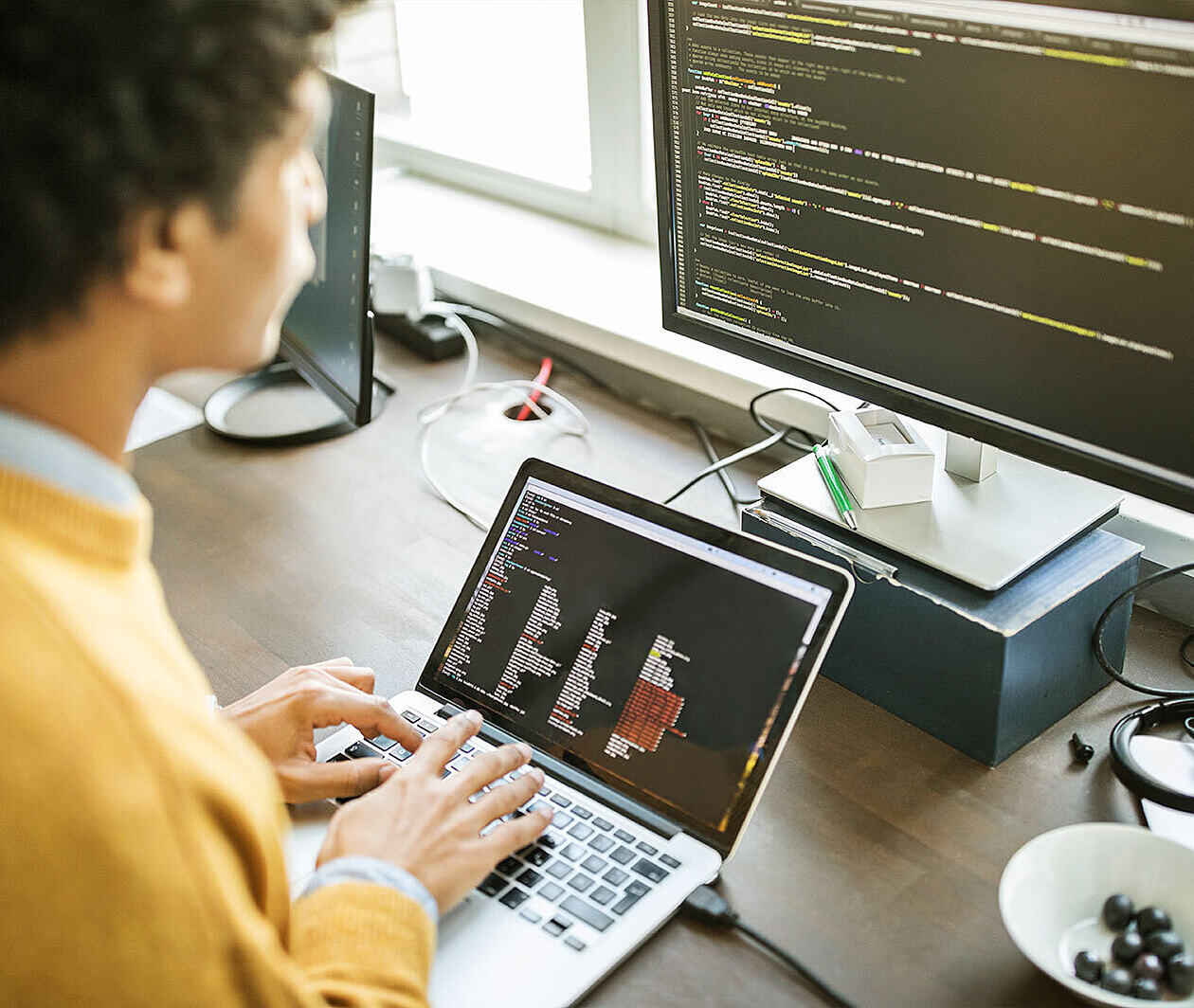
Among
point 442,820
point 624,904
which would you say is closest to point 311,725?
point 442,820

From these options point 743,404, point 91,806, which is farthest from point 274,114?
point 743,404

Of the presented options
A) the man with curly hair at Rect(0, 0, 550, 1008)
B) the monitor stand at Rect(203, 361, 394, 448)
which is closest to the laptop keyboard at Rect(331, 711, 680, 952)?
the man with curly hair at Rect(0, 0, 550, 1008)

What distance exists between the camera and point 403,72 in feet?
7.38

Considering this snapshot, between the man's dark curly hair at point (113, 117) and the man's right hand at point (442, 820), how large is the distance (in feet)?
1.24

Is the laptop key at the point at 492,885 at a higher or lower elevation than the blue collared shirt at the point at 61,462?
lower

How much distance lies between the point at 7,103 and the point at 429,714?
59 centimetres

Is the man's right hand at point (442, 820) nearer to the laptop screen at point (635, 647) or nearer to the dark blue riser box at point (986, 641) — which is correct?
the laptop screen at point (635, 647)

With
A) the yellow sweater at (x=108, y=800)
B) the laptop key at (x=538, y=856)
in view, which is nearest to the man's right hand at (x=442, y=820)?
the laptop key at (x=538, y=856)

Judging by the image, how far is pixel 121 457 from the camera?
652mm

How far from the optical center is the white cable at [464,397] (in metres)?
1.38

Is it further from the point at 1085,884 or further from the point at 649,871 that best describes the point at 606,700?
the point at 1085,884

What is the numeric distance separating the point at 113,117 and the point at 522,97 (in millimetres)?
1537

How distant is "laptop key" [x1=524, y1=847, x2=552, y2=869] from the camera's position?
0.81 m

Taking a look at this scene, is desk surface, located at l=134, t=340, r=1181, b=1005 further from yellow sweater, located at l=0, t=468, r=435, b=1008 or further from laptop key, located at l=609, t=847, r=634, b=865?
yellow sweater, located at l=0, t=468, r=435, b=1008
